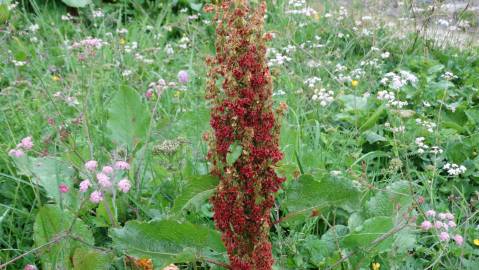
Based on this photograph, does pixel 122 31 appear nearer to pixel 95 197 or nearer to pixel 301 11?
pixel 301 11

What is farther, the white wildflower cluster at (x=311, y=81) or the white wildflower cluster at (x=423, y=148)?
the white wildflower cluster at (x=311, y=81)

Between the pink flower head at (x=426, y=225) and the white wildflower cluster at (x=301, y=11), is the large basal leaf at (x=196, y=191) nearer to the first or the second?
the pink flower head at (x=426, y=225)

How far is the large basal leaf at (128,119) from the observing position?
2527 mm

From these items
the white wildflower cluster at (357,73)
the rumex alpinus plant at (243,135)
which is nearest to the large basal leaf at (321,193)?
the rumex alpinus plant at (243,135)

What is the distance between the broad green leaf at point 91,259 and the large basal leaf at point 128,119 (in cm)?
61

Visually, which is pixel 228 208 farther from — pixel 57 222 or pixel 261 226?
pixel 57 222

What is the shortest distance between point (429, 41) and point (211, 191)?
115 inches

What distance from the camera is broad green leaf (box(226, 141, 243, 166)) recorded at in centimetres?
182

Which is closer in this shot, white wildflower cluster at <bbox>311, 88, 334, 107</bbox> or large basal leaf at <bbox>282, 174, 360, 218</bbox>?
large basal leaf at <bbox>282, 174, 360, 218</bbox>

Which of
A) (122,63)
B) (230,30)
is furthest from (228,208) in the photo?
(122,63)

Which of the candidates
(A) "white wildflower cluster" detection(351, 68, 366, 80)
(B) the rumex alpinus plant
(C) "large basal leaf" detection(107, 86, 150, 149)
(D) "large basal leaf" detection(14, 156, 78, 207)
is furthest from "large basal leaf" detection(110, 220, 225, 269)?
(A) "white wildflower cluster" detection(351, 68, 366, 80)

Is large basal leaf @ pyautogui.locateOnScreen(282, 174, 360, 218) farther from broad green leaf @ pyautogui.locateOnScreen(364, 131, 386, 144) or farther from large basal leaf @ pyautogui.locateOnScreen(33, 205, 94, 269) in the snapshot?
broad green leaf @ pyautogui.locateOnScreen(364, 131, 386, 144)

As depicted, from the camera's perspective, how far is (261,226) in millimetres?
1948

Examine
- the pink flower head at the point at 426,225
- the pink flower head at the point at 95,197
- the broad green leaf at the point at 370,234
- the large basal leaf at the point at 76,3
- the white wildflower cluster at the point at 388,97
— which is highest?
the pink flower head at the point at 95,197
